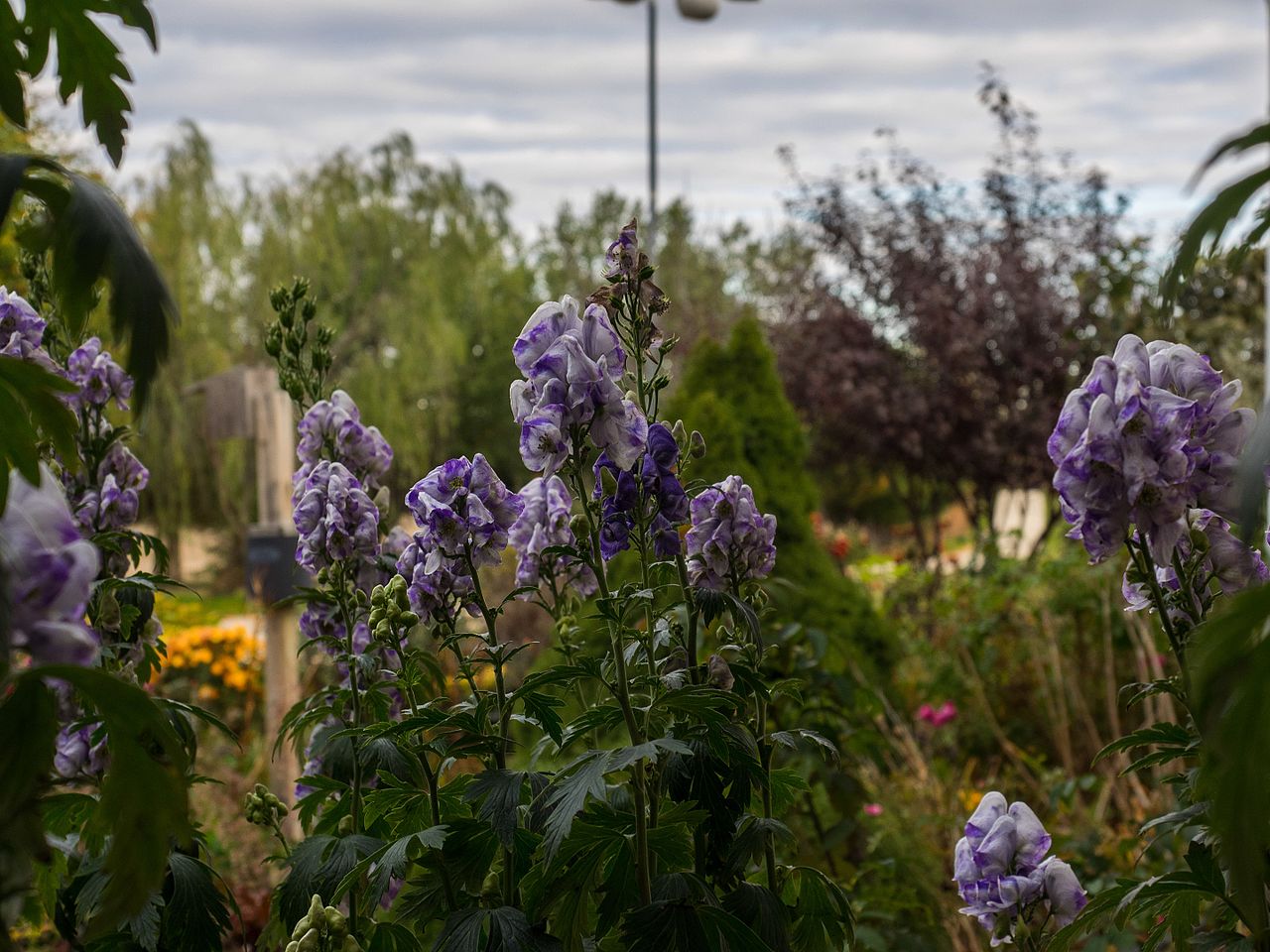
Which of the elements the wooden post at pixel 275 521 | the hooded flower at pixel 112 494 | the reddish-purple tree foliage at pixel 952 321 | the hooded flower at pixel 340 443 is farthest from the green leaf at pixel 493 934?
the reddish-purple tree foliage at pixel 952 321

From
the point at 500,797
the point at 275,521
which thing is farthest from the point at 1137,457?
the point at 275,521

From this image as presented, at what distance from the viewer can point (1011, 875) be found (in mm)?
1835

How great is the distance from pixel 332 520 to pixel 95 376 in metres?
0.55

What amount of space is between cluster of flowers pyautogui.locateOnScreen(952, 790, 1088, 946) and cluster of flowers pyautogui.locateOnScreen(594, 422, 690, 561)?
24.4 inches

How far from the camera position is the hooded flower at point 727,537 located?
1874 millimetres

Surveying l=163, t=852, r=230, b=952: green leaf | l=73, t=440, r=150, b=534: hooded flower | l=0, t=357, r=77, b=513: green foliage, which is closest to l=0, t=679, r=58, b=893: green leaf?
l=0, t=357, r=77, b=513: green foliage

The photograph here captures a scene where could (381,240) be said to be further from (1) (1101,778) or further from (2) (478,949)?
(2) (478,949)

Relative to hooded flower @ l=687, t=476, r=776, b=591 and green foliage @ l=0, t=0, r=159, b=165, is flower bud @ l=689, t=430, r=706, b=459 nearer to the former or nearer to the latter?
hooded flower @ l=687, t=476, r=776, b=591

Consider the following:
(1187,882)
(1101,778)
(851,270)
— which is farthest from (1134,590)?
(851,270)

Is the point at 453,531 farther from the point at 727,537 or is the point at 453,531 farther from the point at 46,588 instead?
the point at 46,588

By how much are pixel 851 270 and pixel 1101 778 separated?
6789 millimetres

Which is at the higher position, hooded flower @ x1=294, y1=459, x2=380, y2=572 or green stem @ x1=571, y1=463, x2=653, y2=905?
hooded flower @ x1=294, y1=459, x2=380, y2=572

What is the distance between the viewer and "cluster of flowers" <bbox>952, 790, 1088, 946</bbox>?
1.81 m

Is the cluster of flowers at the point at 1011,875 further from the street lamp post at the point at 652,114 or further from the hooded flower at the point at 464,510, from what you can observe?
the street lamp post at the point at 652,114
